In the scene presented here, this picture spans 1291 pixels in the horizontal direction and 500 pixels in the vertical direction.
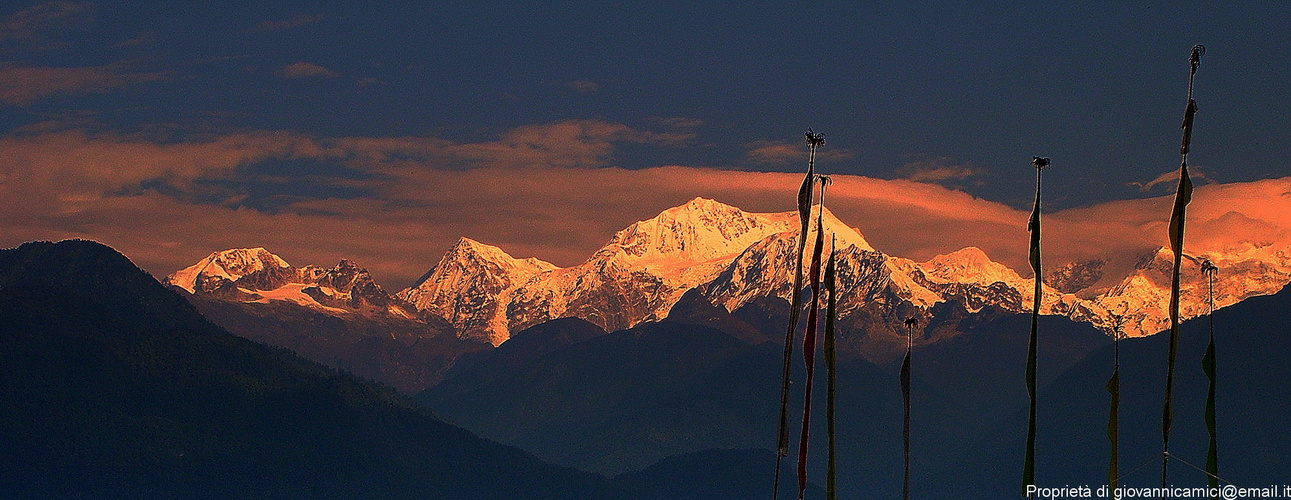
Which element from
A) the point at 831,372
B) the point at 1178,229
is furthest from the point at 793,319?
the point at 1178,229

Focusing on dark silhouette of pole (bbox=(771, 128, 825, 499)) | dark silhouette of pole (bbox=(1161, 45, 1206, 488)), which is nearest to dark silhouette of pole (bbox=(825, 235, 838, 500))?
dark silhouette of pole (bbox=(771, 128, 825, 499))

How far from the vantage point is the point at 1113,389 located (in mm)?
25453

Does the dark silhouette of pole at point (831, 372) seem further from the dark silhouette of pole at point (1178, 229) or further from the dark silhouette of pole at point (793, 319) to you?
the dark silhouette of pole at point (1178, 229)

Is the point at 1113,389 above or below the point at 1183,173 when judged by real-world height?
below

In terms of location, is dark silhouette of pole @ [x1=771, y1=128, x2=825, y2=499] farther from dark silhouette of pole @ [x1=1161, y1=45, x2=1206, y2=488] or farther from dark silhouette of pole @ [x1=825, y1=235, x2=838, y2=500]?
dark silhouette of pole @ [x1=1161, y1=45, x2=1206, y2=488]

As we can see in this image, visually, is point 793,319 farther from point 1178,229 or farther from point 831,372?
point 1178,229

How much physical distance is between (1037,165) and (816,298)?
4.09 meters

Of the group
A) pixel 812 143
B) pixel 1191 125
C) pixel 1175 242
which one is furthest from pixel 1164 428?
pixel 812 143

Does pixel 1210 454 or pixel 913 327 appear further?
pixel 913 327

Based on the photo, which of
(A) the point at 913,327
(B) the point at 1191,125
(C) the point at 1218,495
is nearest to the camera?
(C) the point at 1218,495

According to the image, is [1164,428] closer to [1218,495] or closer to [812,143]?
[1218,495]

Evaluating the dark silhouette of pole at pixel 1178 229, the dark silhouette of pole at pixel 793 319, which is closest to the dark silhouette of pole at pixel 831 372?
the dark silhouette of pole at pixel 793 319

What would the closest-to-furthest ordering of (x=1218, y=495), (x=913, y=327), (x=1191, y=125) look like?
1. (x=1218, y=495)
2. (x=1191, y=125)
3. (x=913, y=327)

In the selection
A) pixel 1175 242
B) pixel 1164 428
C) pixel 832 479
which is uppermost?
pixel 1175 242
